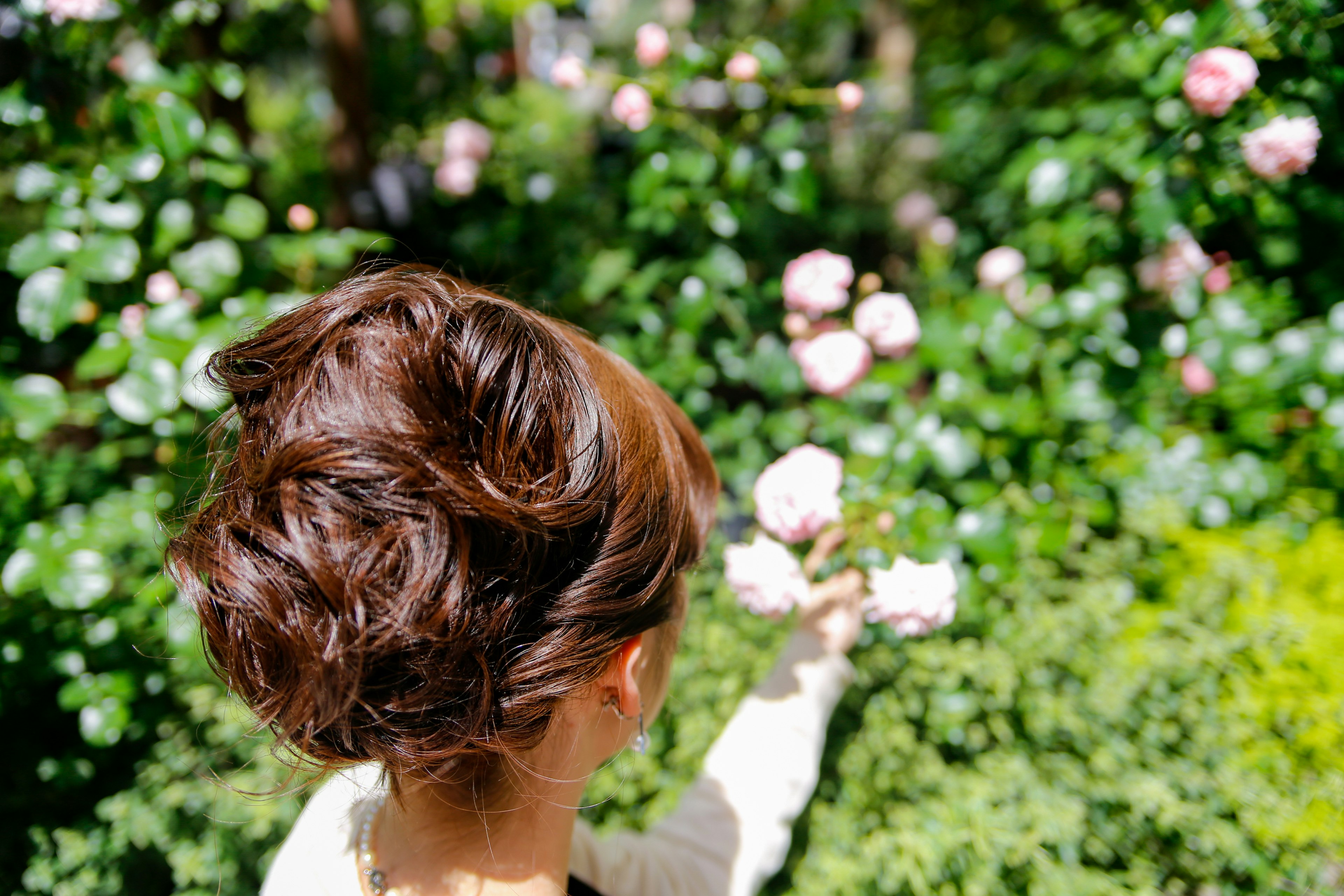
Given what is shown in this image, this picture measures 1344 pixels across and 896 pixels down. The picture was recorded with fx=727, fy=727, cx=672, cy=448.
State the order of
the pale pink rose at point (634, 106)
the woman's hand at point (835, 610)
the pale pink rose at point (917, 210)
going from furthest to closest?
the pale pink rose at point (917, 210)
the pale pink rose at point (634, 106)
the woman's hand at point (835, 610)

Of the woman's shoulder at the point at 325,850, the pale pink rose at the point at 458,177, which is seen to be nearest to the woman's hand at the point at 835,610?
the woman's shoulder at the point at 325,850

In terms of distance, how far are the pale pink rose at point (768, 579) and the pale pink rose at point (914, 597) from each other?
0.13m

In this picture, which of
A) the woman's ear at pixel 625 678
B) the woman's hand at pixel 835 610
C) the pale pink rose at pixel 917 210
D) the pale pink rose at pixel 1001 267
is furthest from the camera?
the pale pink rose at pixel 917 210

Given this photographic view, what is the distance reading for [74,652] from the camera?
4.75 ft

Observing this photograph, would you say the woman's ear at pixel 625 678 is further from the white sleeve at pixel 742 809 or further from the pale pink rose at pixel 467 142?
the pale pink rose at pixel 467 142

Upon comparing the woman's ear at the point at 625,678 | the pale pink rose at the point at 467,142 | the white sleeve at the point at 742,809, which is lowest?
the white sleeve at the point at 742,809

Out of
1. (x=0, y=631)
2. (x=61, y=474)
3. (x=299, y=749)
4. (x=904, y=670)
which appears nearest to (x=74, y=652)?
(x=0, y=631)

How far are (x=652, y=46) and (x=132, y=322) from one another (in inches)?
54.2

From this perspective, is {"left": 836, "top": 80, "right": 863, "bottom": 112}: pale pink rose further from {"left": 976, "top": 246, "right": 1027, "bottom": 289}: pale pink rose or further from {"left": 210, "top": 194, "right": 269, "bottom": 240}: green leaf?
{"left": 210, "top": 194, "right": 269, "bottom": 240}: green leaf

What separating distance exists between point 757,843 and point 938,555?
1.98 ft

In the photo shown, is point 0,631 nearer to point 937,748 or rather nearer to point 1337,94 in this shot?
point 937,748

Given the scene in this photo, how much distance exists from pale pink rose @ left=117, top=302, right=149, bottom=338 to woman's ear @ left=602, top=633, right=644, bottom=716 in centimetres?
137

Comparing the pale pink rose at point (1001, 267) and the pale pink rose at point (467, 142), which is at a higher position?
the pale pink rose at point (1001, 267)

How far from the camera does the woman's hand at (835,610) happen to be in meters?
1.39
